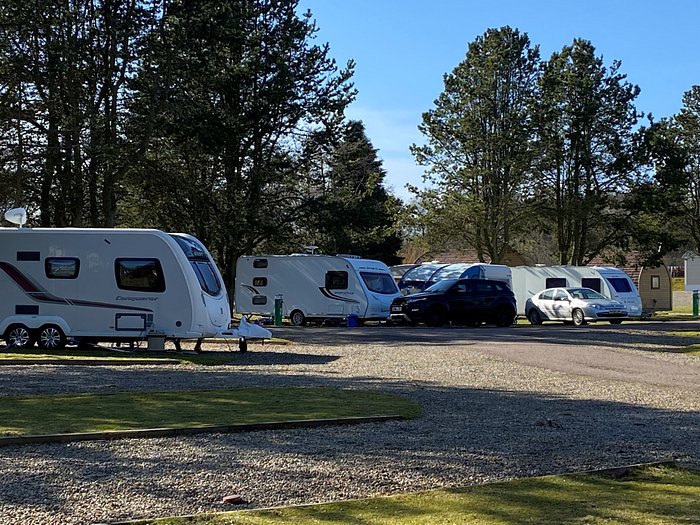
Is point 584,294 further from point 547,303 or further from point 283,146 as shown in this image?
point 283,146

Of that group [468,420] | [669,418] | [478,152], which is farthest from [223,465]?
[478,152]

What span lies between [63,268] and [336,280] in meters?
14.0

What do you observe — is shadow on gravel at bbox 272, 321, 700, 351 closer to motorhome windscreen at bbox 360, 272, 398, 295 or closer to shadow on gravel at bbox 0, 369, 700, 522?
motorhome windscreen at bbox 360, 272, 398, 295

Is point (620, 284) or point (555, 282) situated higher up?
point (555, 282)

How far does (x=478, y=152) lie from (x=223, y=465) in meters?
38.2

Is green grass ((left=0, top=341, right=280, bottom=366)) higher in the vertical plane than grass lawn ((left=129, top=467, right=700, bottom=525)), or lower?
higher

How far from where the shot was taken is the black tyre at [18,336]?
19969 millimetres

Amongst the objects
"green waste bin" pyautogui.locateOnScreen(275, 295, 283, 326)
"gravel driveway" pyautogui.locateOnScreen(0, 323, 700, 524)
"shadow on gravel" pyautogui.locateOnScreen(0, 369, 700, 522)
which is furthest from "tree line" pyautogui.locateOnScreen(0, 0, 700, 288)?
"shadow on gravel" pyautogui.locateOnScreen(0, 369, 700, 522)

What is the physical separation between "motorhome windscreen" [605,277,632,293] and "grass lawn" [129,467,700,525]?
1254 inches

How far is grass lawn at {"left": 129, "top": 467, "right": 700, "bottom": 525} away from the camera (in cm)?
572

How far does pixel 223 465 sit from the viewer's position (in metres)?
7.46

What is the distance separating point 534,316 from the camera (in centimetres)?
3688

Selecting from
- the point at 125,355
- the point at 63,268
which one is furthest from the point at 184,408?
the point at 63,268

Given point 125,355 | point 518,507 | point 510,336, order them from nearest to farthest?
point 518,507
point 125,355
point 510,336
